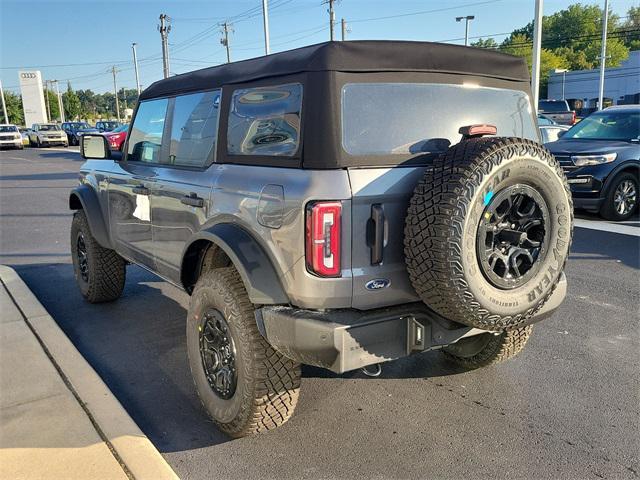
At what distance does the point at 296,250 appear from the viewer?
248 cm

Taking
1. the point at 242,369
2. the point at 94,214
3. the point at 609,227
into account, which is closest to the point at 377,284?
the point at 242,369

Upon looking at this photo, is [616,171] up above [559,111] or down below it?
below

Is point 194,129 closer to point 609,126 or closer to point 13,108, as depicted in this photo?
point 609,126

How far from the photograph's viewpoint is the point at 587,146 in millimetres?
9070

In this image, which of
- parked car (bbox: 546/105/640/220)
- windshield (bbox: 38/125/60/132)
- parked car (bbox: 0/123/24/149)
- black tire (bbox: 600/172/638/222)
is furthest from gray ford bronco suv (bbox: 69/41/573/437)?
windshield (bbox: 38/125/60/132)

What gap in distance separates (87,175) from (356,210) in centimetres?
357

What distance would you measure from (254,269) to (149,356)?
1.86 meters

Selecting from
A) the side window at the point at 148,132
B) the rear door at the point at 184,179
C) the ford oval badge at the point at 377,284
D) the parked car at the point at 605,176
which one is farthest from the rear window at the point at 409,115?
the parked car at the point at 605,176

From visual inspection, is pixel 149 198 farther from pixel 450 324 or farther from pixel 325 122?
pixel 450 324

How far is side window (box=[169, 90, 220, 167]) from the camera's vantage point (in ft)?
10.9

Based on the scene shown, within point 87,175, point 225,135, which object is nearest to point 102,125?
point 87,175

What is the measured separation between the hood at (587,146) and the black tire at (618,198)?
1.56 feet

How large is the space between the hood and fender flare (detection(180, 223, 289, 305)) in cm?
769

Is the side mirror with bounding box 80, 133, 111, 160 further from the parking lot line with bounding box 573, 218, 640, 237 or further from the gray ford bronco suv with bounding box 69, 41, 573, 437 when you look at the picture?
the parking lot line with bounding box 573, 218, 640, 237
